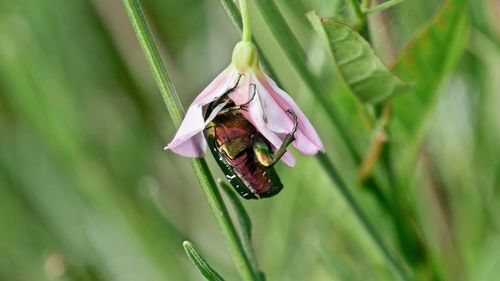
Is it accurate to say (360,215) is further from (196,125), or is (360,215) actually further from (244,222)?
(196,125)

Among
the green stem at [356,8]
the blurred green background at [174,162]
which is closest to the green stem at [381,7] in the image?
the green stem at [356,8]

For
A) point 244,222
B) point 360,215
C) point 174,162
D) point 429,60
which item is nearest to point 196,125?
point 244,222

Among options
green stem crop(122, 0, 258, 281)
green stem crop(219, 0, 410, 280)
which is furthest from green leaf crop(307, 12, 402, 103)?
green stem crop(122, 0, 258, 281)

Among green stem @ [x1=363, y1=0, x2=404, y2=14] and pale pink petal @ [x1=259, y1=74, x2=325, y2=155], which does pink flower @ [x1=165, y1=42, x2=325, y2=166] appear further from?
green stem @ [x1=363, y1=0, x2=404, y2=14]

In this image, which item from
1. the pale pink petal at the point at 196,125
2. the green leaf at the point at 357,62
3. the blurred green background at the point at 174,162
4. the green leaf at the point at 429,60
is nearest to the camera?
the pale pink petal at the point at 196,125

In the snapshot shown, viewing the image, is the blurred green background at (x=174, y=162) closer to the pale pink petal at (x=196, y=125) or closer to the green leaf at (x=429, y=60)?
the green leaf at (x=429, y=60)

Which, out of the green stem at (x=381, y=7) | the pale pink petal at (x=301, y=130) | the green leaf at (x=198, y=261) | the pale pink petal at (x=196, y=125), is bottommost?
the green leaf at (x=198, y=261)

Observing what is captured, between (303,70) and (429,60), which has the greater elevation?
(303,70)
